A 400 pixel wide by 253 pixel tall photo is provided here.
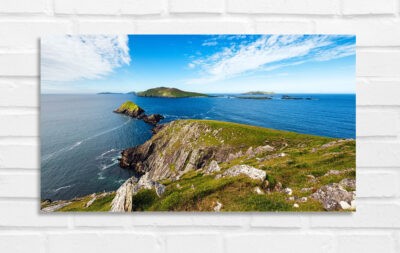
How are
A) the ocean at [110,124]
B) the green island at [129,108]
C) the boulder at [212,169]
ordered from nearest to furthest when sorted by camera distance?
the ocean at [110,124] < the green island at [129,108] < the boulder at [212,169]

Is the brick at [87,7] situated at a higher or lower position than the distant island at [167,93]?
higher

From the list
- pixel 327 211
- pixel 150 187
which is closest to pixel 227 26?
pixel 150 187

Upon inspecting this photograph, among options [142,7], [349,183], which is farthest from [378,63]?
[142,7]
